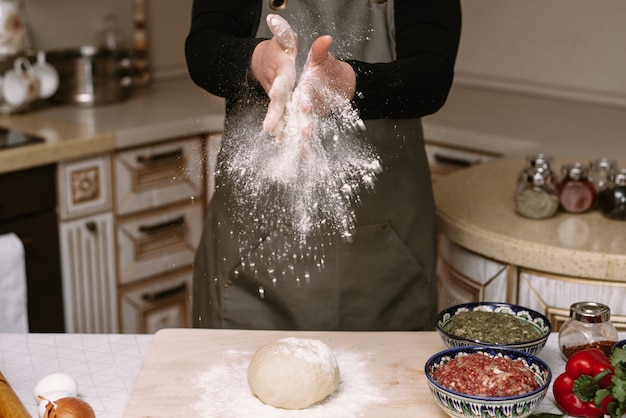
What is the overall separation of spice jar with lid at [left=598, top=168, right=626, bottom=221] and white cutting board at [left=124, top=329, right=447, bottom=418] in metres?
0.54

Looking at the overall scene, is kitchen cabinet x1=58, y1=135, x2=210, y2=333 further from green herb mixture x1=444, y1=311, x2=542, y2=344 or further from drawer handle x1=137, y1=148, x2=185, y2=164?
green herb mixture x1=444, y1=311, x2=542, y2=344

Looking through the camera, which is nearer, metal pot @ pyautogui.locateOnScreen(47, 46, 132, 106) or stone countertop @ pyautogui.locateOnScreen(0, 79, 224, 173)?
stone countertop @ pyautogui.locateOnScreen(0, 79, 224, 173)

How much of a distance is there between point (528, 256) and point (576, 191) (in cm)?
21

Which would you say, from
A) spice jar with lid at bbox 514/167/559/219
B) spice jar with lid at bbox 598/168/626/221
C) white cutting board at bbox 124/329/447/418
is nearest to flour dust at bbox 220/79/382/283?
white cutting board at bbox 124/329/447/418

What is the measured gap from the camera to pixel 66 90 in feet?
7.46

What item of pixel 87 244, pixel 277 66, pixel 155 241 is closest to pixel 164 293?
pixel 155 241

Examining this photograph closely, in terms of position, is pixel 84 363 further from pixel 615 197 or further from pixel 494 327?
pixel 615 197

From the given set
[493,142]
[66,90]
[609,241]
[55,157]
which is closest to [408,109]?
[609,241]

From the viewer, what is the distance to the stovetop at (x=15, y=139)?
1879mm

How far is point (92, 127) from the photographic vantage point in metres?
2.04

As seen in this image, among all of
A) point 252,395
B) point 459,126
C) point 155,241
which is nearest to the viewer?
point 252,395

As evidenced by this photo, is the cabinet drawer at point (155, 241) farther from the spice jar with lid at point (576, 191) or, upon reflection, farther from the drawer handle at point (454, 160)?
the spice jar with lid at point (576, 191)

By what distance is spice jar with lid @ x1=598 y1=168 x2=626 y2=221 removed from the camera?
→ 151 cm

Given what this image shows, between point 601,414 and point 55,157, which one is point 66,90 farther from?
point 601,414
